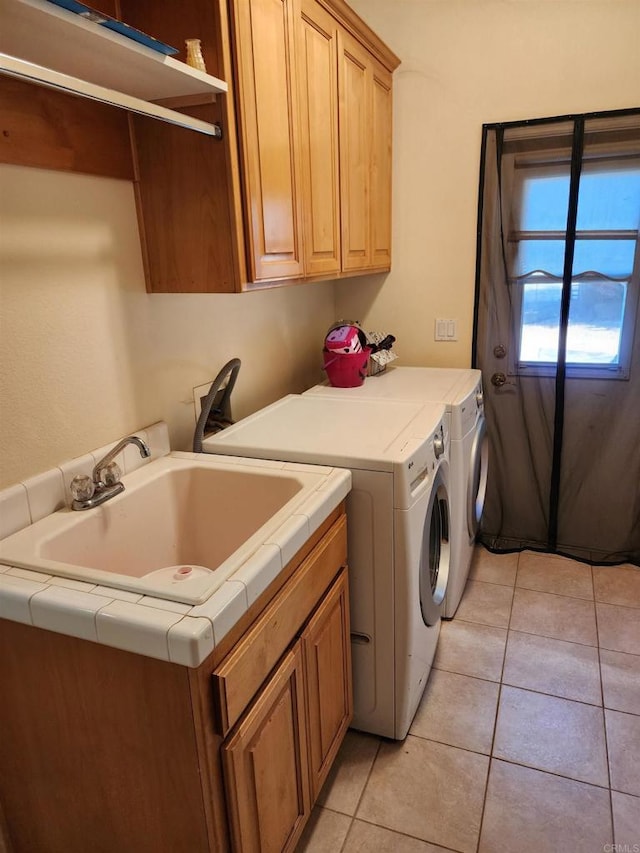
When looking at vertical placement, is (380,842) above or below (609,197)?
below

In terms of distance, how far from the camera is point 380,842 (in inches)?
58.7

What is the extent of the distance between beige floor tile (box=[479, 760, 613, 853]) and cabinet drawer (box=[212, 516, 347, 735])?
79 centimetres

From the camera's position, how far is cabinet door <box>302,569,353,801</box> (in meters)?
1.38

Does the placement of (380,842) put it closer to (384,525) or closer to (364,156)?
(384,525)

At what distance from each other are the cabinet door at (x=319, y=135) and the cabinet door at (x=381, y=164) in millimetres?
440

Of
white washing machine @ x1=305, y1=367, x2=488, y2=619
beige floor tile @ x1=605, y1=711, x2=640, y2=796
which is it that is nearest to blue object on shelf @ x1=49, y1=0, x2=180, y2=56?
white washing machine @ x1=305, y1=367, x2=488, y2=619

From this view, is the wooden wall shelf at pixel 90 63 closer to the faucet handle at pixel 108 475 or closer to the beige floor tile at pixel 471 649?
the faucet handle at pixel 108 475

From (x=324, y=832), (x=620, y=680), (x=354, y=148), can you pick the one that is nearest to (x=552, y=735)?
(x=620, y=680)

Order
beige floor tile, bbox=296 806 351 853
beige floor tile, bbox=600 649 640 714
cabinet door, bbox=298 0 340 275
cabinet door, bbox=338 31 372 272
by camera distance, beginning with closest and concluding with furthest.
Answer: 1. beige floor tile, bbox=296 806 351 853
2. cabinet door, bbox=298 0 340 275
3. beige floor tile, bbox=600 649 640 714
4. cabinet door, bbox=338 31 372 272

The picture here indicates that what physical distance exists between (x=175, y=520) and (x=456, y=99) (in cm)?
218

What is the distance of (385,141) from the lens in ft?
8.37

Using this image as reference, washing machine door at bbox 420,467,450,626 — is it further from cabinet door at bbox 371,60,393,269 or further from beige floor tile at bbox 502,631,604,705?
cabinet door at bbox 371,60,393,269

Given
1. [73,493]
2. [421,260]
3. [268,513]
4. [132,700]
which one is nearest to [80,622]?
[132,700]

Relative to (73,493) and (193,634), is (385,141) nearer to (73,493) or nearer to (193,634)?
(73,493)
